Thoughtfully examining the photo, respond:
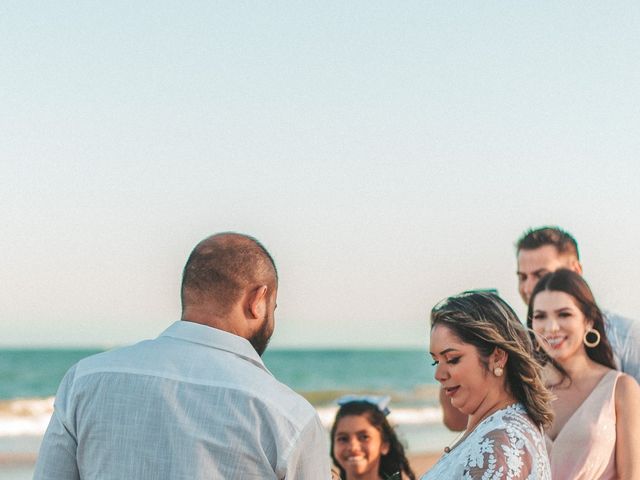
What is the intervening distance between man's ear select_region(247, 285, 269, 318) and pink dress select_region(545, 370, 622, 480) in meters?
1.93

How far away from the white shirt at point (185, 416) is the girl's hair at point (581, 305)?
2198 mm

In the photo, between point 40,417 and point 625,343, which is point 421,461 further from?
point 40,417

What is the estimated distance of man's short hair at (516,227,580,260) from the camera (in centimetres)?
580

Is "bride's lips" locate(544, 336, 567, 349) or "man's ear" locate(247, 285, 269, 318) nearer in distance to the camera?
"man's ear" locate(247, 285, 269, 318)

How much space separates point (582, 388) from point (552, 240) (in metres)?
1.49

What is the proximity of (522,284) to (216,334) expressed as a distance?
3.38m

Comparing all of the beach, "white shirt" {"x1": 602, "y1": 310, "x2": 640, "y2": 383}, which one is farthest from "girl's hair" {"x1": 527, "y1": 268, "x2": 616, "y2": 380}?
the beach

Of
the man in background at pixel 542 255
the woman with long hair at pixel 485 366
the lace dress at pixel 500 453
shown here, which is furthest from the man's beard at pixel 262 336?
the man in background at pixel 542 255

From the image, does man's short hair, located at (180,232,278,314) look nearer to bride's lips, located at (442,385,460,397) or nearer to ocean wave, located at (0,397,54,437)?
bride's lips, located at (442,385,460,397)

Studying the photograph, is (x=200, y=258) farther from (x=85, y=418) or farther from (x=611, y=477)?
(x=611, y=477)

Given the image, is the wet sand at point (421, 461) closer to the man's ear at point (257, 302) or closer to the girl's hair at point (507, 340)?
the girl's hair at point (507, 340)

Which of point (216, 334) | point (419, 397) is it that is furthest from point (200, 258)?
point (419, 397)

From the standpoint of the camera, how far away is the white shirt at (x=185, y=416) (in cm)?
271

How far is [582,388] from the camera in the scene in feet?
14.8
